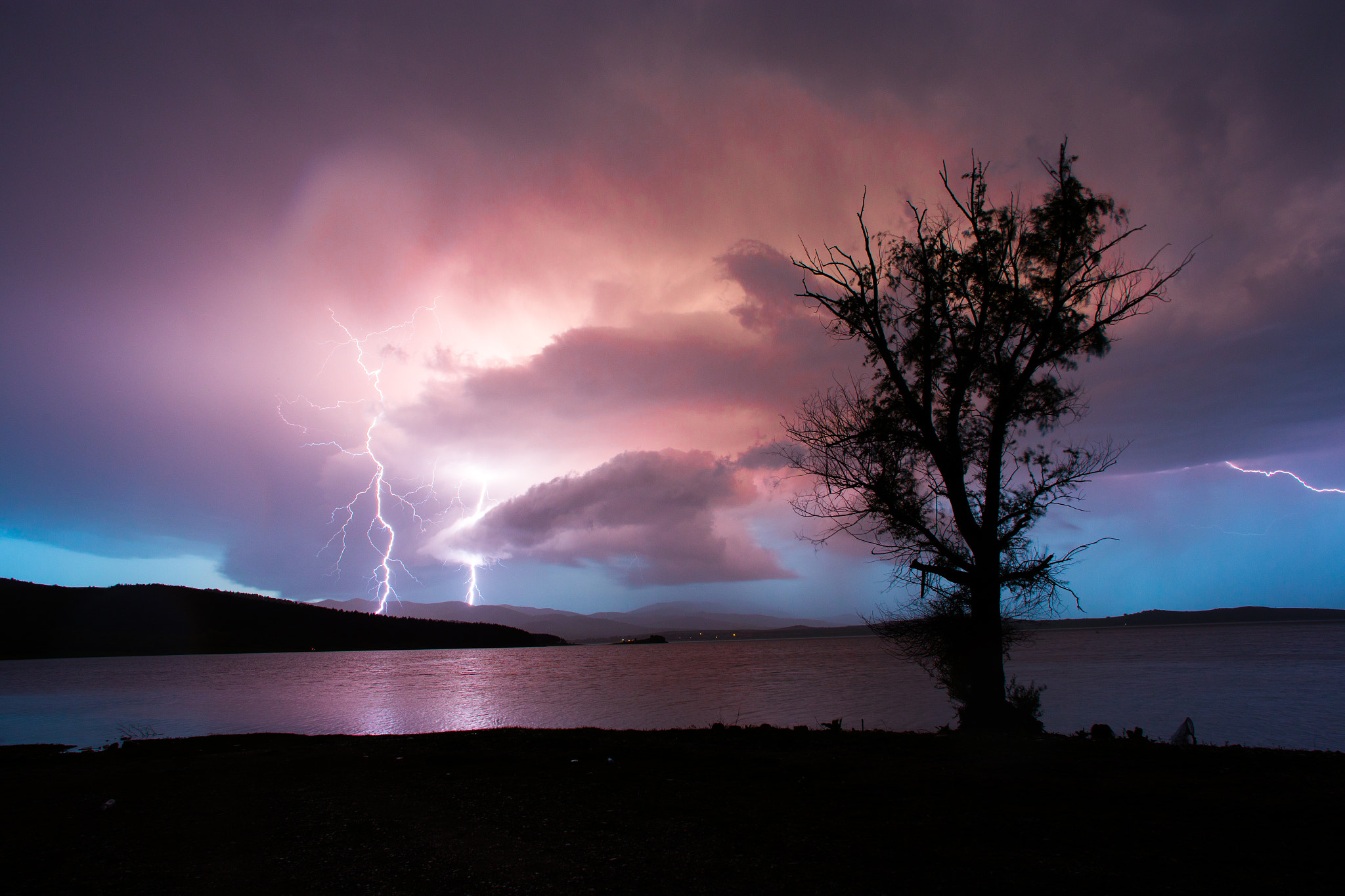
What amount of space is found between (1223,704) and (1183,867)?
33993 mm

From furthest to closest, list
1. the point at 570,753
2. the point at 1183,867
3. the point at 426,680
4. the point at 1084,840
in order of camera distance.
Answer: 1. the point at 426,680
2. the point at 570,753
3. the point at 1084,840
4. the point at 1183,867

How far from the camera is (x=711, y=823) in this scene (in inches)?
302

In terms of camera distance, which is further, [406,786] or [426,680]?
[426,680]

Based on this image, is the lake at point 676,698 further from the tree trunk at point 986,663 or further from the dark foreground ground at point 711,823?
the dark foreground ground at point 711,823

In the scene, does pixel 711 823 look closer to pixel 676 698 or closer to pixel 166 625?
pixel 676 698

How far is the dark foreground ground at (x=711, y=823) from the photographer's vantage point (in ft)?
19.0

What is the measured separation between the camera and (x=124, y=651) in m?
139

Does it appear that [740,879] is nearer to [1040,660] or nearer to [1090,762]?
[1090,762]

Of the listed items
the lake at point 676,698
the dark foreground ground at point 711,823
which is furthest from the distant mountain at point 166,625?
the dark foreground ground at point 711,823

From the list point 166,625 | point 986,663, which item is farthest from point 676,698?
point 166,625

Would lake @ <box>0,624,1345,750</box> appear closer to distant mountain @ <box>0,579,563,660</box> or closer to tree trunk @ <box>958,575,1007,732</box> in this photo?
tree trunk @ <box>958,575,1007,732</box>

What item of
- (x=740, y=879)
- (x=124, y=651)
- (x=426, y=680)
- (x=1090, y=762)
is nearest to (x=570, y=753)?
(x=740, y=879)

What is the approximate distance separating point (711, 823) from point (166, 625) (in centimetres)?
19107

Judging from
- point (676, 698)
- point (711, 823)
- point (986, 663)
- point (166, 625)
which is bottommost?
point (166, 625)
